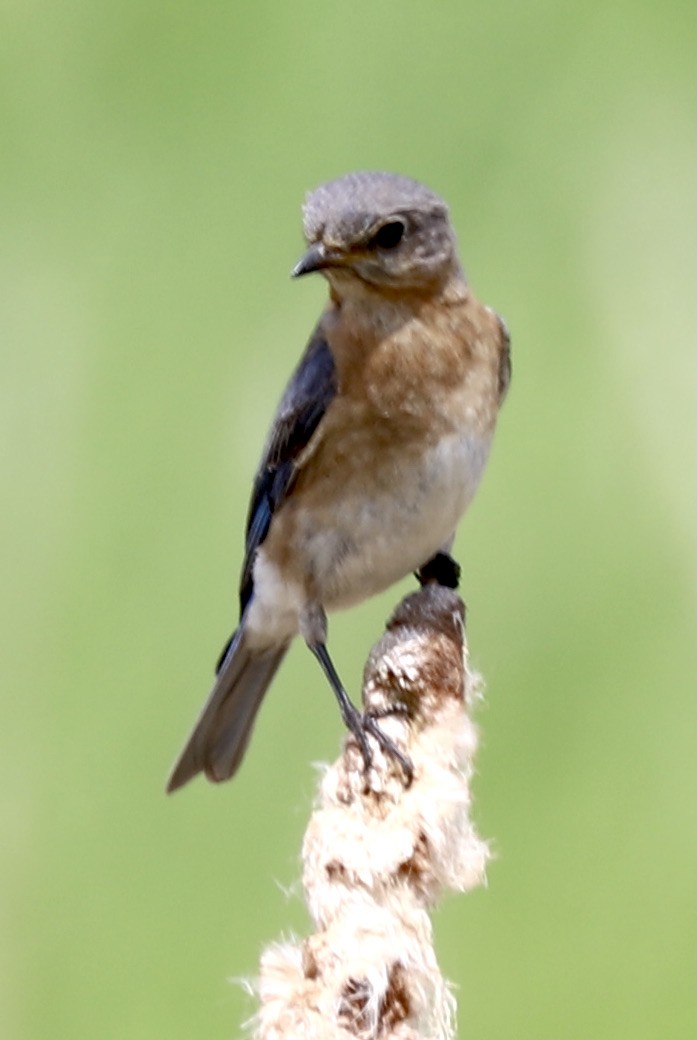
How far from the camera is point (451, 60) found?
2451mm

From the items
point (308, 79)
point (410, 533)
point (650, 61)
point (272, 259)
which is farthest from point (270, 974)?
point (650, 61)

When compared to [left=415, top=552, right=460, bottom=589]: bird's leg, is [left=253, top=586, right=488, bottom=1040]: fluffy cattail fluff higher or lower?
lower

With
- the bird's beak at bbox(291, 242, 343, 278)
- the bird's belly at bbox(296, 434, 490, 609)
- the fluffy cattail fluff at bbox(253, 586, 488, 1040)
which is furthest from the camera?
the bird's belly at bbox(296, 434, 490, 609)

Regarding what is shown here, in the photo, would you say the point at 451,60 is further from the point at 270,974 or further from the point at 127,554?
the point at 270,974

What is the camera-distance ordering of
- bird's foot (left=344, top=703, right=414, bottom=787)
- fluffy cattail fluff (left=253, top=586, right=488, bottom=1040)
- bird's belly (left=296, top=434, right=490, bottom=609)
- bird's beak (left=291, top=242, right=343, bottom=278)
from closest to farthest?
fluffy cattail fluff (left=253, top=586, right=488, bottom=1040) < bird's foot (left=344, top=703, right=414, bottom=787) < bird's beak (left=291, top=242, right=343, bottom=278) < bird's belly (left=296, top=434, right=490, bottom=609)

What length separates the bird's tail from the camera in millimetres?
1892

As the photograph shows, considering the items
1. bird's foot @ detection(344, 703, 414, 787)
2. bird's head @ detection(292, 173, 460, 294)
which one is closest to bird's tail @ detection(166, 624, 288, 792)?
bird's head @ detection(292, 173, 460, 294)

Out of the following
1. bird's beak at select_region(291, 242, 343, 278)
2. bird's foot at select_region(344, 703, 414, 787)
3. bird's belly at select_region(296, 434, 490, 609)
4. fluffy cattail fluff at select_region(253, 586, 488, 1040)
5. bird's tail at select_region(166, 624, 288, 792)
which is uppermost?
bird's beak at select_region(291, 242, 343, 278)

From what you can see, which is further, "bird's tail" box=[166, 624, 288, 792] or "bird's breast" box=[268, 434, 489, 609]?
"bird's tail" box=[166, 624, 288, 792]

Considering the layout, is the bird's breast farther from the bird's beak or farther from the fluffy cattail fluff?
the fluffy cattail fluff

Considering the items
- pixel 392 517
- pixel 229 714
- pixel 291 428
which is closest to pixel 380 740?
pixel 392 517

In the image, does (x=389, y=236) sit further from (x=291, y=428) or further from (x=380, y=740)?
(x=380, y=740)

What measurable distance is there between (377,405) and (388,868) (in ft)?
2.64

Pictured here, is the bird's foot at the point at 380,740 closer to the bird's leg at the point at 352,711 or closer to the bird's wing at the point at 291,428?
the bird's leg at the point at 352,711
